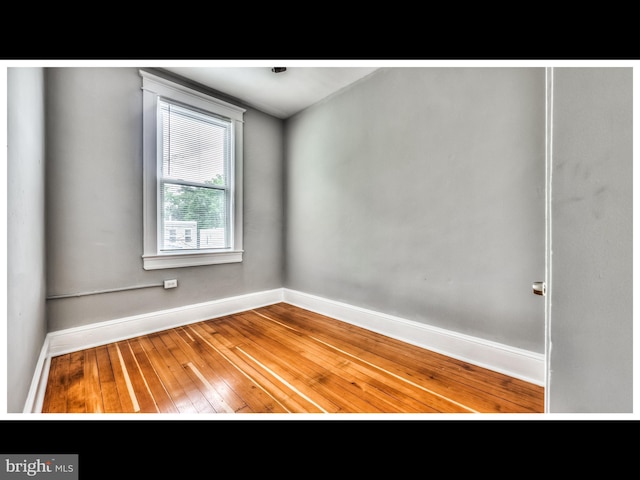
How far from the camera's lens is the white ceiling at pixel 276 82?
2.24 metres

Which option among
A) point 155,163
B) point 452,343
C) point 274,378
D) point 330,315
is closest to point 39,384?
point 274,378

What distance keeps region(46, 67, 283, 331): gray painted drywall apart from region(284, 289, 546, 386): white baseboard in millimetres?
1614

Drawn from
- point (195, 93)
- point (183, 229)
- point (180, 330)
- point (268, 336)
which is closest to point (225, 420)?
point (268, 336)

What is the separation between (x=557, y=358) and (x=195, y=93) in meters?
3.08

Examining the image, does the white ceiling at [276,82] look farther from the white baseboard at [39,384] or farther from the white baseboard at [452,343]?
the white baseboard at [39,384]

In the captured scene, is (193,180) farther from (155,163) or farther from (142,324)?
(142,324)

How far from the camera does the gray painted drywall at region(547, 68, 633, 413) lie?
19.4 inches

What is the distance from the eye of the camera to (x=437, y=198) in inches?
72.9

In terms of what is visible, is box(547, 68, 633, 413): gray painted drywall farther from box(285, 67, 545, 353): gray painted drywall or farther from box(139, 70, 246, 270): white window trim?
box(139, 70, 246, 270): white window trim

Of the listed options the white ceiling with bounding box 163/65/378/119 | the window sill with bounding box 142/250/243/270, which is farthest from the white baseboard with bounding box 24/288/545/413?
the white ceiling with bounding box 163/65/378/119

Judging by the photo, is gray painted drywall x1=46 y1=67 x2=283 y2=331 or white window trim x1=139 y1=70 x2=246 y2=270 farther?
white window trim x1=139 y1=70 x2=246 y2=270

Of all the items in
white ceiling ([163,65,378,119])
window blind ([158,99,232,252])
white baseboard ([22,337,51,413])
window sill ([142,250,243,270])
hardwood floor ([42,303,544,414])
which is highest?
white ceiling ([163,65,378,119])

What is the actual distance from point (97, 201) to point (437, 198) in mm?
2639
